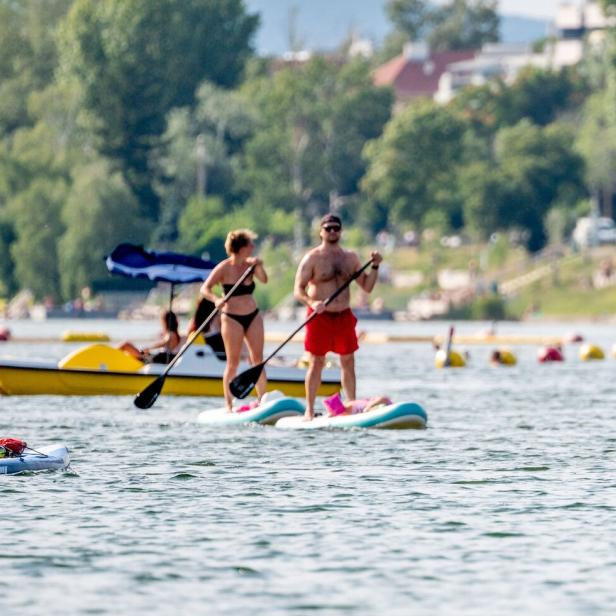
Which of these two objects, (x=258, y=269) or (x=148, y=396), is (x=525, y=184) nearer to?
(x=148, y=396)

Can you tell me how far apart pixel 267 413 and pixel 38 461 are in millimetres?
6288

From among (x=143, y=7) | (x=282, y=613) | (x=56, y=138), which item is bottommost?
(x=282, y=613)

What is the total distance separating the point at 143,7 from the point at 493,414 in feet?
364

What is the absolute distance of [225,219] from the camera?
135 metres

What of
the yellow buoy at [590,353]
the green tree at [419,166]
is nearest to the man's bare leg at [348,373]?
the yellow buoy at [590,353]

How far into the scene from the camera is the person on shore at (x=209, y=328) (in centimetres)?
2948

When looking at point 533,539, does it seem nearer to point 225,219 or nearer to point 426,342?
point 426,342

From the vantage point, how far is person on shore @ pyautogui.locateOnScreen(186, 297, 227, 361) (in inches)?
1161

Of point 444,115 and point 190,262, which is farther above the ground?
Answer: point 444,115

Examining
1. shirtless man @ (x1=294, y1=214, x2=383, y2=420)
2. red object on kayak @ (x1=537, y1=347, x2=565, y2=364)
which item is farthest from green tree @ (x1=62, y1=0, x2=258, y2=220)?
shirtless man @ (x1=294, y1=214, x2=383, y2=420)

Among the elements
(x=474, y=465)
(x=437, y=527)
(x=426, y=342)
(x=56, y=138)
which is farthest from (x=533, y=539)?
(x=56, y=138)

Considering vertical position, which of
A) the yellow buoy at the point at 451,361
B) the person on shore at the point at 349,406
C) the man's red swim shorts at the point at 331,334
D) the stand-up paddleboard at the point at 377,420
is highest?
the man's red swim shorts at the point at 331,334

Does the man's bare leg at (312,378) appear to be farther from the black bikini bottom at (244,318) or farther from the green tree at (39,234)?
the green tree at (39,234)

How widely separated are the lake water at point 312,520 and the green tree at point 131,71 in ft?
354
